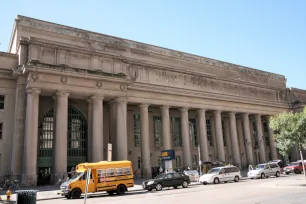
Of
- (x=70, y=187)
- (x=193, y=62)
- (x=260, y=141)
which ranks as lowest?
(x=70, y=187)

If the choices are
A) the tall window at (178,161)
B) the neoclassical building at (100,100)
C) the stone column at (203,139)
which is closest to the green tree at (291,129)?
the neoclassical building at (100,100)

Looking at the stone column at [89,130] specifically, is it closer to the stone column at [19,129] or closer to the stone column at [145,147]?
the stone column at [145,147]

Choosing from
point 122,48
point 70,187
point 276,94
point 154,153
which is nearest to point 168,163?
point 154,153

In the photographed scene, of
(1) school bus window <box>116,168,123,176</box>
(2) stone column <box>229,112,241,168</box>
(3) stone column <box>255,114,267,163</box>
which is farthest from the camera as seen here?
(3) stone column <box>255,114,267,163</box>

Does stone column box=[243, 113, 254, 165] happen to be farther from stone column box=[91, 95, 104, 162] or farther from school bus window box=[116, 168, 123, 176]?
school bus window box=[116, 168, 123, 176]

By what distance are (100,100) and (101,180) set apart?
47.4 feet

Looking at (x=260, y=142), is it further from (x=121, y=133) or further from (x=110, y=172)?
(x=110, y=172)

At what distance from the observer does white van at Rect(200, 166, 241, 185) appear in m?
25.5

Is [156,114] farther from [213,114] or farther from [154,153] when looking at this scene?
[213,114]

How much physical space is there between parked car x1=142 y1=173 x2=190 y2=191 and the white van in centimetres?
264

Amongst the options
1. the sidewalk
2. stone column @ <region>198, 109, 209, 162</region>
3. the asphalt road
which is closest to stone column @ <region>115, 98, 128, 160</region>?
stone column @ <region>198, 109, 209, 162</region>

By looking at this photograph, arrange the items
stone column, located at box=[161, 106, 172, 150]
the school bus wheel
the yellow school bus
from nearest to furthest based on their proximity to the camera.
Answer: the yellow school bus < the school bus wheel < stone column, located at box=[161, 106, 172, 150]

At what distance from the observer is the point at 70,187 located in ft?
60.6

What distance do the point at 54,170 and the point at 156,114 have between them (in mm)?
18615
